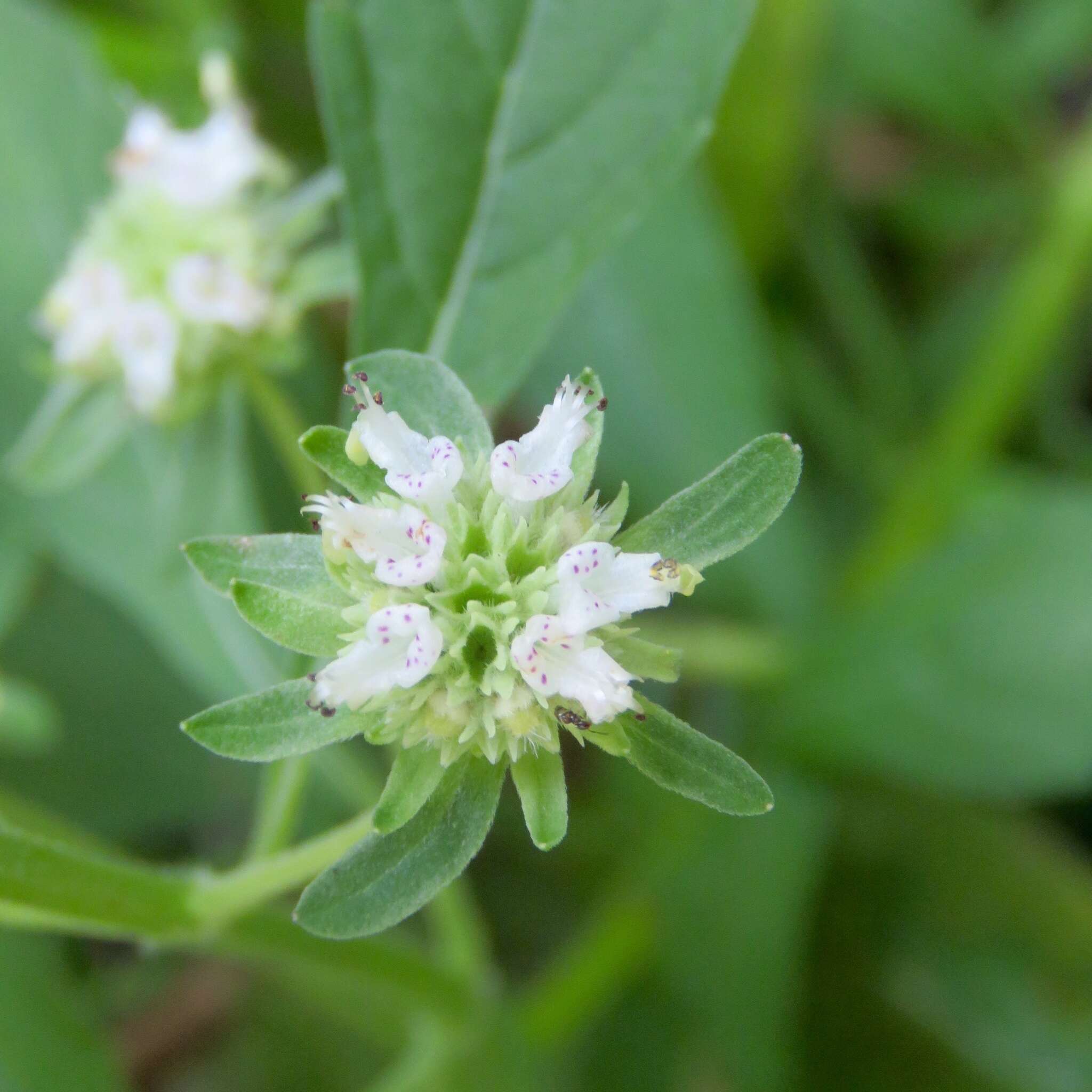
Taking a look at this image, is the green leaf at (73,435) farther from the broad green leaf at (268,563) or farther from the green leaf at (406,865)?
the green leaf at (406,865)

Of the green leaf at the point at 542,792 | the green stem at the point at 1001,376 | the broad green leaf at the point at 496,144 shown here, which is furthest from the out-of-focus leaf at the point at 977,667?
the green leaf at the point at 542,792

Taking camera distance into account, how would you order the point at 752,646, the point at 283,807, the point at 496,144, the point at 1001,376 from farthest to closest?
1. the point at 1001,376
2. the point at 752,646
3. the point at 496,144
4. the point at 283,807

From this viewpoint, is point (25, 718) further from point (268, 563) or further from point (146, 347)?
point (268, 563)

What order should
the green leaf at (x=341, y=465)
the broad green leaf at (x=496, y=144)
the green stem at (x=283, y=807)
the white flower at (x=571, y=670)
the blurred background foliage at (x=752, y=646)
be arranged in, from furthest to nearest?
the blurred background foliage at (x=752, y=646) < the broad green leaf at (x=496, y=144) < the green stem at (x=283, y=807) < the green leaf at (x=341, y=465) < the white flower at (x=571, y=670)

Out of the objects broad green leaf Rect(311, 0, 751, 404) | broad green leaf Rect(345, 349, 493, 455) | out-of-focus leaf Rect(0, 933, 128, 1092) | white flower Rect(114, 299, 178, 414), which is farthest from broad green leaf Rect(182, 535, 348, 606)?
out-of-focus leaf Rect(0, 933, 128, 1092)

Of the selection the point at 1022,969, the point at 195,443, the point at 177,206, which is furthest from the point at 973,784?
the point at 177,206

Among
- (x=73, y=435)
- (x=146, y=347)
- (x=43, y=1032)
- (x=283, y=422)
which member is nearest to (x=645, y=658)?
(x=283, y=422)

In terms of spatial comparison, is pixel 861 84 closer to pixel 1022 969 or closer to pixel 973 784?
pixel 973 784
